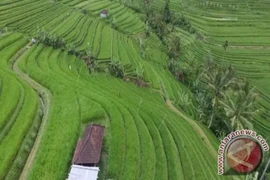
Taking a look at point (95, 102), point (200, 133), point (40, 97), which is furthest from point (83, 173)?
point (200, 133)

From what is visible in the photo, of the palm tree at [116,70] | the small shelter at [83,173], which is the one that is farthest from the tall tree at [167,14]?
the small shelter at [83,173]

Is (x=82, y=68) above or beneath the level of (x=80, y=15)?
beneath

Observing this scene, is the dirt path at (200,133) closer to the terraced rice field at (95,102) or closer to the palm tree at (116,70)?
the terraced rice field at (95,102)

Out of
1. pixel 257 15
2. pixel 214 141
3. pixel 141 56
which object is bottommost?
pixel 214 141

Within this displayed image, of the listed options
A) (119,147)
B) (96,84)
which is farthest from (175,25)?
(119,147)

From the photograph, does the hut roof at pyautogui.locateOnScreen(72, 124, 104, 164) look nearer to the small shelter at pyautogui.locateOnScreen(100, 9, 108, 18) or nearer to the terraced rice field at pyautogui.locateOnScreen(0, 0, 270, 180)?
the terraced rice field at pyautogui.locateOnScreen(0, 0, 270, 180)

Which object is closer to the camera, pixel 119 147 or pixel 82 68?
pixel 119 147

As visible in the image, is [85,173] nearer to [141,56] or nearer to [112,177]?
[112,177]
